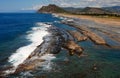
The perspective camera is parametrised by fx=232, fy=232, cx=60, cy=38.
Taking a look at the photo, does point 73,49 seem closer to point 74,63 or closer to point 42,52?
point 42,52

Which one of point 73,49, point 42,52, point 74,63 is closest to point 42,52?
point 42,52

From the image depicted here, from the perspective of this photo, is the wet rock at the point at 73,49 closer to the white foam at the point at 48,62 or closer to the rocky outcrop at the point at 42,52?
the rocky outcrop at the point at 42,52

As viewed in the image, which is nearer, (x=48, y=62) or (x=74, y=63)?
(x=74, y=63)

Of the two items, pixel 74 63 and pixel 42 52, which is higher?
pixel 42 52

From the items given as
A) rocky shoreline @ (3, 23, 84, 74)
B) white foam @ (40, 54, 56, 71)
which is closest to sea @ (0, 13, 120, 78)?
white foam @ (40, 54, 56, 71)

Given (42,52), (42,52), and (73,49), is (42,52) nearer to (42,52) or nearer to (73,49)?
(42,52)

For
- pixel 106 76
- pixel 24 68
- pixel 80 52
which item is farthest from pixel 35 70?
pixel 80 52

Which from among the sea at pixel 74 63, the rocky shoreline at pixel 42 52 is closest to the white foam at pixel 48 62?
the sea at pixel 74 63

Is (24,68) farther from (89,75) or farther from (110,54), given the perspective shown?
(110,54)

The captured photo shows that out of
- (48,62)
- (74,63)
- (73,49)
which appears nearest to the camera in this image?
(74,63)

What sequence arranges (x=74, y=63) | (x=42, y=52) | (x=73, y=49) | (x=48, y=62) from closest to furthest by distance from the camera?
(x=74, y=63), (x=48, y=62), (x=42, y=52), (x=73, y=49)

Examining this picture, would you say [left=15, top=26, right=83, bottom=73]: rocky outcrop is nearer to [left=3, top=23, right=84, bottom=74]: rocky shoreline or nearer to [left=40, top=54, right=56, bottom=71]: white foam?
[left=3, top=23, right=84, bottom=74]: rocky shoreline

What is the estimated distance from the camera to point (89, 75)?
30.7 m

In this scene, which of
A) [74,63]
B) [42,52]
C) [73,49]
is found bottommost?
[74,63]
